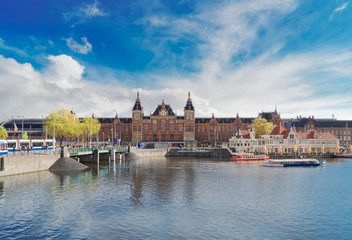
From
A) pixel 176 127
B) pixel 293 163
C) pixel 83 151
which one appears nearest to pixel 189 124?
pixel 176 127

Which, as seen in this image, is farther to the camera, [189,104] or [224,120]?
[224,120]

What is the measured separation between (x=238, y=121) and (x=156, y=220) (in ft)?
493

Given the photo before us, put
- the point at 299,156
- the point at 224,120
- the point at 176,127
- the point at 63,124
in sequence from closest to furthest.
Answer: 1. the point at 299,156
2. the point at 63,124
3. the point at 176,127
4. the point at 224,120

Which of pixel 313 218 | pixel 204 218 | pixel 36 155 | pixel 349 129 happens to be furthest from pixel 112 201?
pixel 349 129

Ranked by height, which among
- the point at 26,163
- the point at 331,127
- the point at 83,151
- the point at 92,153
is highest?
the point at 331,127

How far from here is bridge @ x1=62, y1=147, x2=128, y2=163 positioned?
72613 mm

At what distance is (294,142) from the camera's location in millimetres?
123875

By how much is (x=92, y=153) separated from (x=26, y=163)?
27.5 m

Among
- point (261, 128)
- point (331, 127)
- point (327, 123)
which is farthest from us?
point (327, 123)

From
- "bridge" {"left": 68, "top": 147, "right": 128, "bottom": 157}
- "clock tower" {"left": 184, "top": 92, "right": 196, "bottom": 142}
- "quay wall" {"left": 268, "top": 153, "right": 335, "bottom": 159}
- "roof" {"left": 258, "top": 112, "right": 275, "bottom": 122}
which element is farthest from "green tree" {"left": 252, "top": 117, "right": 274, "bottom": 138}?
"bridge" {"left": 68, "top": 147, "right": 128, "bottom": 157}

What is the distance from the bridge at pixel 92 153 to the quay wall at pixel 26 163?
14.6 ft

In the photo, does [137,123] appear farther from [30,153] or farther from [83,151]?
[30,153]

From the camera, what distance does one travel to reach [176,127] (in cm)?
16525

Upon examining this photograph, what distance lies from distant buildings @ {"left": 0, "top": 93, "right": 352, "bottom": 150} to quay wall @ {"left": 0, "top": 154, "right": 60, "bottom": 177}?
85159mm
